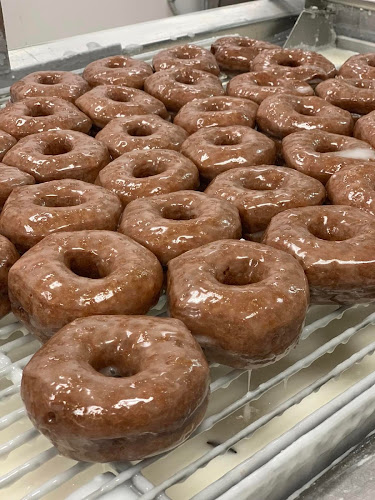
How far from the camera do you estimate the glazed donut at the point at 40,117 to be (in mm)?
2016

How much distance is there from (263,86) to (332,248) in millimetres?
1116

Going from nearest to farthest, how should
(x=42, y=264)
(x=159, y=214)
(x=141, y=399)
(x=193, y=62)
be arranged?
(x=141, y=399) < (x=42, y=264) < (x=159, y=214) < (x=193, y=62)

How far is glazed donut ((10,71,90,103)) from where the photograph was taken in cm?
226

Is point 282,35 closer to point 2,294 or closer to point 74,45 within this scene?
point 74,45

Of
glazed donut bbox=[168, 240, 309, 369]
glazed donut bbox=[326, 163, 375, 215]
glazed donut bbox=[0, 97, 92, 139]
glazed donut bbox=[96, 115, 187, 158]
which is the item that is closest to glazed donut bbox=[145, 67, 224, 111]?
glazed donut bbox=[96, 115, 187, 158]

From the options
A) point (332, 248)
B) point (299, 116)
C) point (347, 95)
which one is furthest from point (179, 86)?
point (332, 248)

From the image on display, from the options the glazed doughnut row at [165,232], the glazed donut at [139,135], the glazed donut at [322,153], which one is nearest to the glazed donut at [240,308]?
the glazed doughnut row at [165,232]

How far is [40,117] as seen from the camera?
2.06m

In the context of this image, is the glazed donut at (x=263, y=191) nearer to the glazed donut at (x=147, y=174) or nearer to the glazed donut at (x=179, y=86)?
the glazed donut at (x=147, y=174)

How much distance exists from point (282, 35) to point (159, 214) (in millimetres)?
1857

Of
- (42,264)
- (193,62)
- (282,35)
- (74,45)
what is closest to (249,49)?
(193,62)

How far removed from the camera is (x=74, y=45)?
2689 mm

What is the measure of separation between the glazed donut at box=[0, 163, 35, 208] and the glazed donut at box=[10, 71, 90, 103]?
0.60 metres

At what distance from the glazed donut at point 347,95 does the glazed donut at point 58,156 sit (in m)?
0.87
